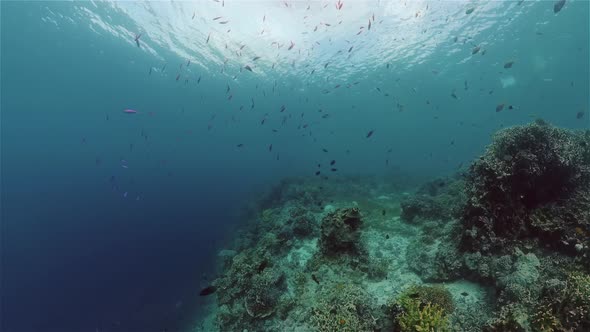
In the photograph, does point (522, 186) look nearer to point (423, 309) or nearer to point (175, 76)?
point (423, 309)

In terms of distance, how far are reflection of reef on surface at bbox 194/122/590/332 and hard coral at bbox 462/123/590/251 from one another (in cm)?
3

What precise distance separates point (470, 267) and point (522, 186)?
2.79 metres

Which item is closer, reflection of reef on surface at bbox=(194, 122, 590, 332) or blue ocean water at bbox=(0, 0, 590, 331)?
reflection of reef on surface at bbox=(194, 122, 590, 332)

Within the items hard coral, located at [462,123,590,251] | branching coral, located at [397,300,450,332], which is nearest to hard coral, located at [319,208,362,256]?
hard coral, located at [462,123,590,251]

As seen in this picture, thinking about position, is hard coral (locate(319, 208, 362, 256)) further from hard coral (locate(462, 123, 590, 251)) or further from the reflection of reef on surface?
hard coral (locate(462, 123, 590, 251))

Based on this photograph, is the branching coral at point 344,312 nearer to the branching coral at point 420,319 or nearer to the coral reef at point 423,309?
the coral reef at point 423,309

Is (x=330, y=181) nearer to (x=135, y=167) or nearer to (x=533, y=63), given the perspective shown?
(x=533, y=63)

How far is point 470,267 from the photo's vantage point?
7504 millimetres

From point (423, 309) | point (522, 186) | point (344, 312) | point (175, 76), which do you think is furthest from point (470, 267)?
point (175, 76)

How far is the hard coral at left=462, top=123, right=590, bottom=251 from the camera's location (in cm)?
→ 761

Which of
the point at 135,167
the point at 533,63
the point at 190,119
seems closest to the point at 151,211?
the point at 190,119

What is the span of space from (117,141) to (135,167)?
46.5 m

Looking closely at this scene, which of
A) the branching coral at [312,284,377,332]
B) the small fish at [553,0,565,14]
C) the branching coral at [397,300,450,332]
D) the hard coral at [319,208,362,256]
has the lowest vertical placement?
the branching coral at [312,284,377,332]

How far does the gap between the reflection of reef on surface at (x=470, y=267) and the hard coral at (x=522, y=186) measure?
3 cm
